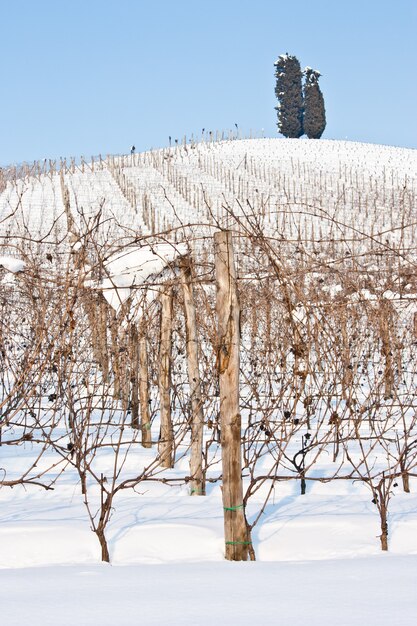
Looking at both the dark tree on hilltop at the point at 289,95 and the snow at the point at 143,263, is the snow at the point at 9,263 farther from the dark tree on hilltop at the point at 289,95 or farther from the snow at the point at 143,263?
the dark tree on hilltop at the point at 289,95

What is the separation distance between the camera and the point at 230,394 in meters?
3.47

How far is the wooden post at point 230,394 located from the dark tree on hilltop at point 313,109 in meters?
50.5

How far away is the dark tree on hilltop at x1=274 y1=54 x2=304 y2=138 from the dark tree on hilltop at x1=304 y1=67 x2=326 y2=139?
493mm

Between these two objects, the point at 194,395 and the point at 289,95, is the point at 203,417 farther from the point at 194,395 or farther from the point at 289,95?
the point at 289,95

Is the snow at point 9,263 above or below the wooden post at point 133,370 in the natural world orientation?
above

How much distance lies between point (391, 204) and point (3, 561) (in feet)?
98.3

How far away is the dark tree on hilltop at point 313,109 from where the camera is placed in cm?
5169

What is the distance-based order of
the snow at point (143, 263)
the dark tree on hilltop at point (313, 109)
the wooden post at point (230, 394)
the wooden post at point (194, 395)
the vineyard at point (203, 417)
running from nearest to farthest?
the wooden post at point (230, 394)
the vineyard at point (203, 417)
the wooden post at point (194, 395)
the snow at point (143, 263)
the dark tree on hilltop at point (313, 109)

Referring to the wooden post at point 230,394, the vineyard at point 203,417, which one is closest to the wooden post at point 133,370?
the vineyard at point 203,417

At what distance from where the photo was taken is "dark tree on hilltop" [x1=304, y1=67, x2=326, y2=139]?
2035 inches

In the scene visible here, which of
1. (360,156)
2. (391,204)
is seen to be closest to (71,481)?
(391,204)

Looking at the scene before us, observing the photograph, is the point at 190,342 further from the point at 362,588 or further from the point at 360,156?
the point at 360,156

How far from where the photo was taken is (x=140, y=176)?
122 ft

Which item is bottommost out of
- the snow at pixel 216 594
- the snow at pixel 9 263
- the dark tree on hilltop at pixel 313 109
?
the snow at pixel 216 594
